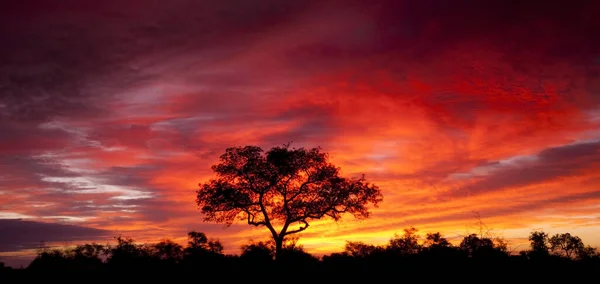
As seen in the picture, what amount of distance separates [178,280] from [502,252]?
14.8 m

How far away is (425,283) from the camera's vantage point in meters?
19.8

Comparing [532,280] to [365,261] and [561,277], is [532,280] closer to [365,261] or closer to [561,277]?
[561,277]

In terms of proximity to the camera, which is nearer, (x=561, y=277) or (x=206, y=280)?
(x=561, y=277)

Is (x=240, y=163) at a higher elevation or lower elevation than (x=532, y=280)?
higher

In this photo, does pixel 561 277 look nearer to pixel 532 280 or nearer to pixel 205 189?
pixel 532 280

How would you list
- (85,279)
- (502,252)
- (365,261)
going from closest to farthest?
(85,279) < (502,252) < (365,261)

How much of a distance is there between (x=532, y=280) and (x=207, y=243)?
39062 millimetres

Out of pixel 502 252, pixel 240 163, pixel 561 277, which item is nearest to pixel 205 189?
pixel 240 163

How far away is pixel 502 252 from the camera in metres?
23.6

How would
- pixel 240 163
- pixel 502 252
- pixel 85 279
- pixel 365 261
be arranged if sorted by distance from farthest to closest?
1. pixel 240 163
2. pixel 365 261
3. pixel 502 252
4. pixel 85 279

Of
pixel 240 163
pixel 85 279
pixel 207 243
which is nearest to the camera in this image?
pixel 85 279

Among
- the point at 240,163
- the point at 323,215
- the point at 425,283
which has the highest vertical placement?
the point at 240,163

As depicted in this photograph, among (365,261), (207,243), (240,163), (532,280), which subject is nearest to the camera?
(532,280)

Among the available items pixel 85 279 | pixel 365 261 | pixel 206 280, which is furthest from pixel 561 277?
pixel 85 279
